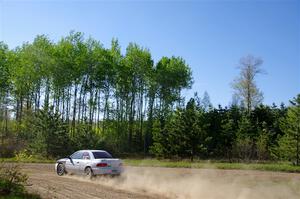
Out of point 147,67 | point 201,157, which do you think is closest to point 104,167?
point 201,157

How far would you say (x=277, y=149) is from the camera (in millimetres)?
42688

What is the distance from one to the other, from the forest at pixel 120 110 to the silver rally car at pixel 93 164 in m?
21.3

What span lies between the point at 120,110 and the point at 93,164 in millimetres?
47235

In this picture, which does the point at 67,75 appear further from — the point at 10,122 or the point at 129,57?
the point at 10,122

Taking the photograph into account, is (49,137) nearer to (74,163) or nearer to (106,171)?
(74,163)

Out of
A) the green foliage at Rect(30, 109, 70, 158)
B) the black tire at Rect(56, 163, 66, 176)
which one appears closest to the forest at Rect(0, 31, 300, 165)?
the green foliage at Rect(30, 109, 70, 158)

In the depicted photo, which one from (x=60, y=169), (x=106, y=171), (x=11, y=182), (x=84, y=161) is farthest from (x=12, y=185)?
(x=60, y=169)

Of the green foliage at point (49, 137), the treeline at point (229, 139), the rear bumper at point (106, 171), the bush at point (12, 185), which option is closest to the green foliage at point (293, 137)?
the treeline at point (229, 139)

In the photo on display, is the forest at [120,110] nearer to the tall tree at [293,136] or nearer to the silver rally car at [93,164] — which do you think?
the tall tree at [293,136]

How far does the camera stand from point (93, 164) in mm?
22391

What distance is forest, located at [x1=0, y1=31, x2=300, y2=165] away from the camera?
47.0 m

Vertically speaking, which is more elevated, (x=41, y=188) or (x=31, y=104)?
(x=31, y=104)

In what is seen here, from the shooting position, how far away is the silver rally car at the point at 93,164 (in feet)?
72.6

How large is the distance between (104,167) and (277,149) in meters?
25.6
